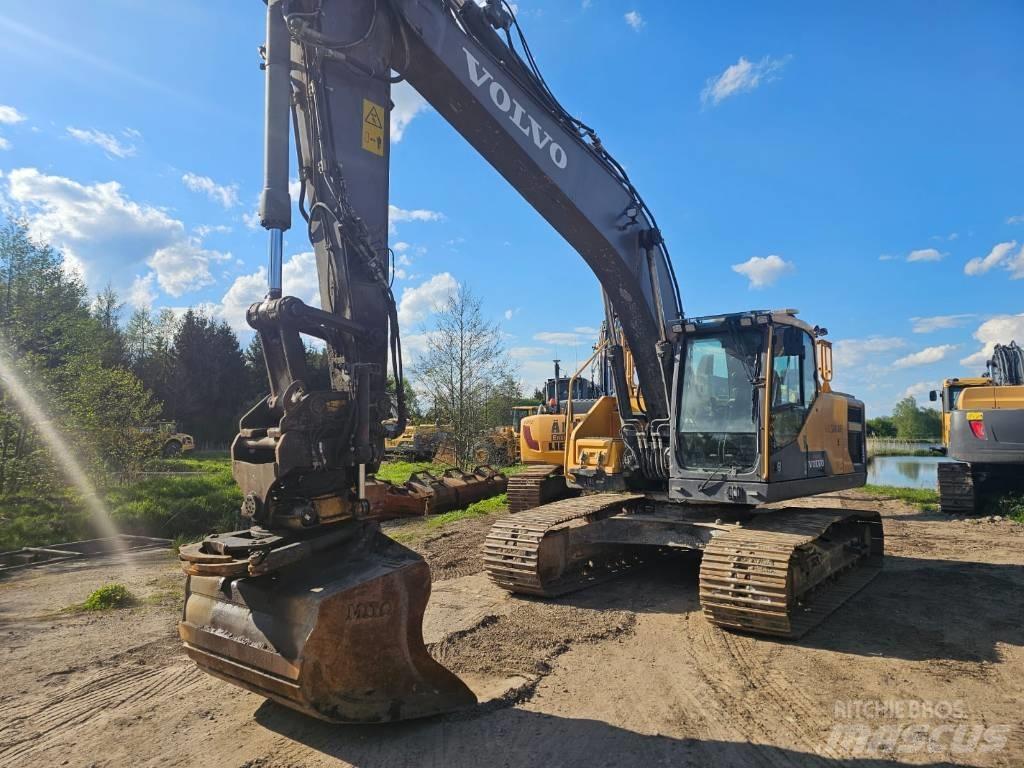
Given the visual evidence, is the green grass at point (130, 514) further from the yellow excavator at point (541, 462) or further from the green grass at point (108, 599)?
the yellow excavator at point (541, 462)

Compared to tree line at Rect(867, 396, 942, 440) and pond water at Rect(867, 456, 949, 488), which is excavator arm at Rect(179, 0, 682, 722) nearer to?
pond water at Rect(867, 456, 949, 488)

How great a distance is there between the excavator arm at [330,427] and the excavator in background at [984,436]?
34.4 feet

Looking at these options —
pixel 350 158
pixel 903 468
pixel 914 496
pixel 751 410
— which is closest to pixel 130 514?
pixel 350 158

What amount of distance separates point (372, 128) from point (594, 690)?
13.0 feet

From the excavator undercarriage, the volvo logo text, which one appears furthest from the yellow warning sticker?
the excavator undercarriage

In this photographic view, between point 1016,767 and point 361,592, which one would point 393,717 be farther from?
point 1016,767

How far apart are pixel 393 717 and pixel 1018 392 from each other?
12.0 m

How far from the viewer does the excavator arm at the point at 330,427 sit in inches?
133

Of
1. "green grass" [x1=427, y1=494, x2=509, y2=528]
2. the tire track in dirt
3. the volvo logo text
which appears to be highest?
the volvo logo text

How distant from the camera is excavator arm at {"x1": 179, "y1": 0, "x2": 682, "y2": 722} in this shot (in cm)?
337

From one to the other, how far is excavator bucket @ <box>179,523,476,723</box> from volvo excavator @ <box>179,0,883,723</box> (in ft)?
0.04

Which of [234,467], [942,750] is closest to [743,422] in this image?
[942,750]

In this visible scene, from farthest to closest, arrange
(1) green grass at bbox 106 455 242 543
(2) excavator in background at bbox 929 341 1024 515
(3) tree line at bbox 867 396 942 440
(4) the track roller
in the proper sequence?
1. (3) tree line at bbox 867 396 942 440
2. (1) green grass at bbox 106 455 242 543
3. (2) excavator in background at bbox 929 341 1024 515
4. (4) the track roller

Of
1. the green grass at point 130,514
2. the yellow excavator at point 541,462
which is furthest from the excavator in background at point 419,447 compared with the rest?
the yellow excavator at point 541,462
